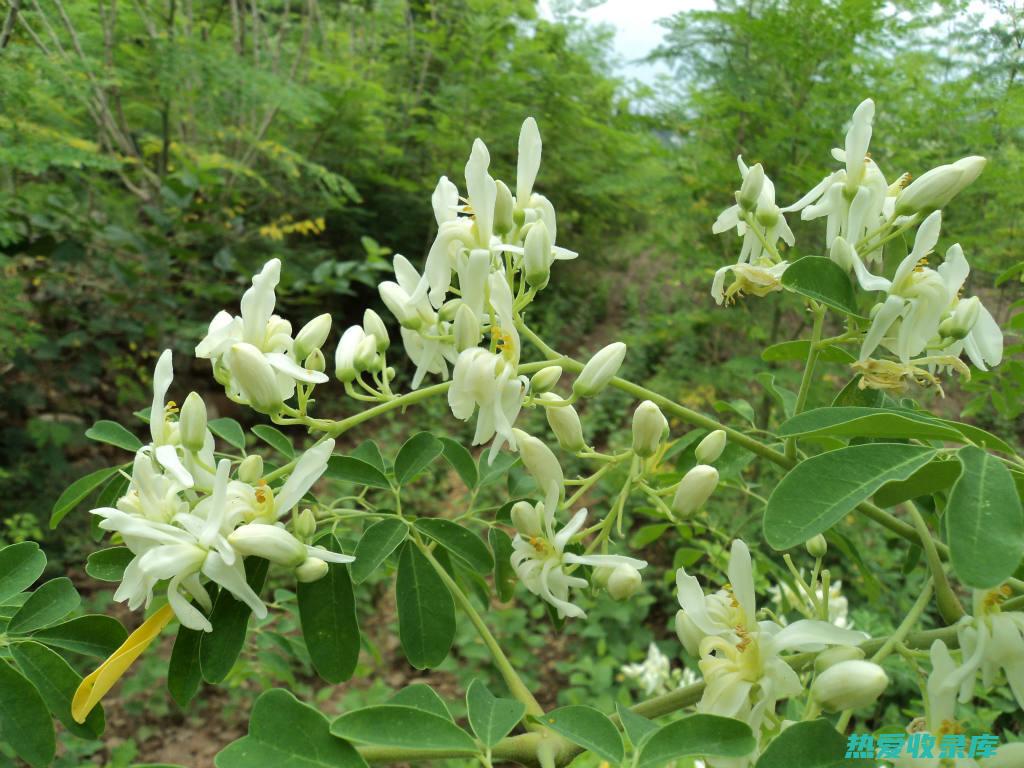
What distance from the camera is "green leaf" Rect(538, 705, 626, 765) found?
57 centimetres

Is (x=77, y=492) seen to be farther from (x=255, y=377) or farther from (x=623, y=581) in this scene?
(x=623, y=581)

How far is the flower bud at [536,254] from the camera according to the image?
75cm

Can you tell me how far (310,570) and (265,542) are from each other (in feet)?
0.21

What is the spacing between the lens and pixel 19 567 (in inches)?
31.2

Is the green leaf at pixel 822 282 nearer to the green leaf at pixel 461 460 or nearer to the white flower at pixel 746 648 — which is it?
the white flower at pixel 746 648

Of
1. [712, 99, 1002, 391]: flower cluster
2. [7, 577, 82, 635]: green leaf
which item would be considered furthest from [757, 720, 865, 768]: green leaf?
[7, 577, 82, 635]: green leaf

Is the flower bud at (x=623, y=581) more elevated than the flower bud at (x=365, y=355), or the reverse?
the flower bud at (x=365, y=355)

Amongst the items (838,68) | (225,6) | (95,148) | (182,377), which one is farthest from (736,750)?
(225,6)

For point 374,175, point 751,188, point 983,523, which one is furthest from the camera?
point 374,175

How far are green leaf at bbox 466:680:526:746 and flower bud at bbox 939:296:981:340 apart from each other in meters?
0.56

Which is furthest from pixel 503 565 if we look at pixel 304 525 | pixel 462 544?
pixel 304 525

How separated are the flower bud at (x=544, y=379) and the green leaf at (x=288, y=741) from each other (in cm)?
35

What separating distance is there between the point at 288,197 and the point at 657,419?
420cm

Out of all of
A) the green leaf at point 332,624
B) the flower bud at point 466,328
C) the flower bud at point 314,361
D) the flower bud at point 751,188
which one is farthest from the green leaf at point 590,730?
the flower bud at point 751,188
